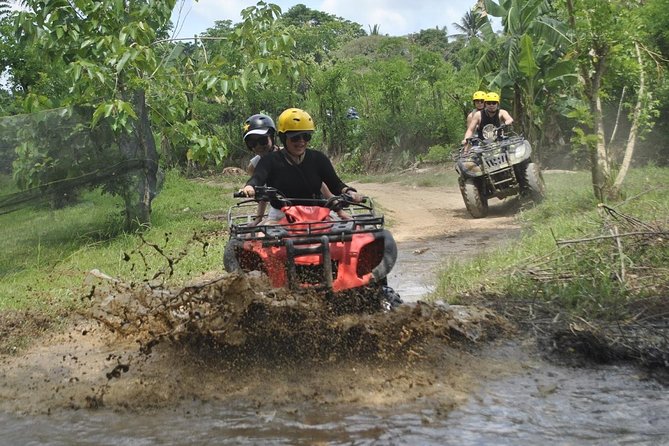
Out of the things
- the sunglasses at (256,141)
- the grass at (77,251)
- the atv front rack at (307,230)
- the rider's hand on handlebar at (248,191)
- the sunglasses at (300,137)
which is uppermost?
the sunglasses at (300,137)

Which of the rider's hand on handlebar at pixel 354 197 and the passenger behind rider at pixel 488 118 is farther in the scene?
the passenger behind rider at pixel 488 118

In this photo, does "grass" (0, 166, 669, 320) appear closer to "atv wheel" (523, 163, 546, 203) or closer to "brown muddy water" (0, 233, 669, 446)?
"atv wheel" (523, 163, 546, 203)

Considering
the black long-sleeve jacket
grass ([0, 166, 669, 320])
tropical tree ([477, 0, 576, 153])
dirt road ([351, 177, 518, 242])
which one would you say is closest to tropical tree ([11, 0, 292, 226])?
grass ([0, 166, 669, 320])

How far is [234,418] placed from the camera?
514 centimetres

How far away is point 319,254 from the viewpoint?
6.04 metres

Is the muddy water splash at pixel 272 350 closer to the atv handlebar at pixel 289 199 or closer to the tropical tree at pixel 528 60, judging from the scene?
the atv handlebar at pixel 289 199

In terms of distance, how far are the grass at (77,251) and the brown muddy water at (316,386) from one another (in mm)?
2494

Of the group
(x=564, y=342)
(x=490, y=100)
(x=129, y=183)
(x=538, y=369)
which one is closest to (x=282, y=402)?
(x=538, y=369)

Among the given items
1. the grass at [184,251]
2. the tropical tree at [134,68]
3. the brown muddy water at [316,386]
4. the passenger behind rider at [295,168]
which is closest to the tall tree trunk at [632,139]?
the grass at [184,251]

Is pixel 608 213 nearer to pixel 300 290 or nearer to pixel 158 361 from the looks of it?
pixel 300 290

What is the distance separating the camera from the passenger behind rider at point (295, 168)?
683cm

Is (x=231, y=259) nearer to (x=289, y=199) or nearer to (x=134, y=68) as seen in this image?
(x=289, y=199)

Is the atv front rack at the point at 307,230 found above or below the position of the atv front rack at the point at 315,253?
above

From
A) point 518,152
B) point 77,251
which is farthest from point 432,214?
point 77,251
